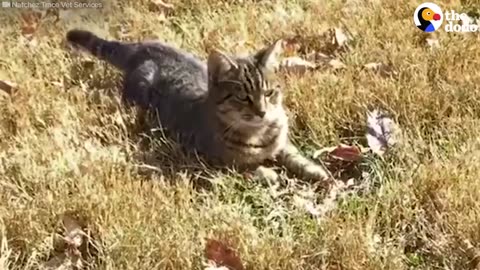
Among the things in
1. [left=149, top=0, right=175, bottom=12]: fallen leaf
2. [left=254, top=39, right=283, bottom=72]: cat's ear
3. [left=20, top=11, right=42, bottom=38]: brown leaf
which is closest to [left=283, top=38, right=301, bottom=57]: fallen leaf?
[left=254, top=39, right=283, bottom=72]: cat's ear

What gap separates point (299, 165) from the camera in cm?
225

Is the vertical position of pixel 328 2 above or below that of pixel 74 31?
above

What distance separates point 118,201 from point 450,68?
3.45 ft

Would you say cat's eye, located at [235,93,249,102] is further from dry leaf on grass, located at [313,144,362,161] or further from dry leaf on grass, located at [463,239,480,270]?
dry leaf on grass, located at [463,239,480,270]

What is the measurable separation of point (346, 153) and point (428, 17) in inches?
Answer: 27.1

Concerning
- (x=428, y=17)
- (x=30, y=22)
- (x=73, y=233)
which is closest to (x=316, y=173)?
(x=73, y=233)

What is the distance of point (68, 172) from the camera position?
7.13 feet

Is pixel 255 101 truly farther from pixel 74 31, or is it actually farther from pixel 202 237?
pixel 74 31

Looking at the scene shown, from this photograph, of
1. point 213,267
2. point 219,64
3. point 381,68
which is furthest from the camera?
point 381,68

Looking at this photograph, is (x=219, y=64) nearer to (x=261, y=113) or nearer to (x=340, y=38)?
(x=261, y=113)

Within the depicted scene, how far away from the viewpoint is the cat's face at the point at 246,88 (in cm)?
228

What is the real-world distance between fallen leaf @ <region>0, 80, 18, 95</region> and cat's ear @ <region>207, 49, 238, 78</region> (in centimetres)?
61

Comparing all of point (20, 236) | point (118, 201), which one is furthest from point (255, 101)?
point (20, 236)

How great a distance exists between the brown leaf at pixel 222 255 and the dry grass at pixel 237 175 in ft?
0.07
